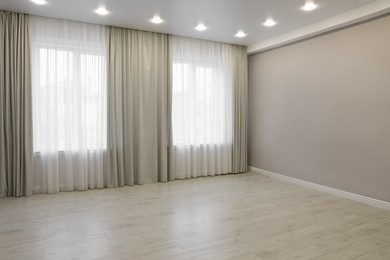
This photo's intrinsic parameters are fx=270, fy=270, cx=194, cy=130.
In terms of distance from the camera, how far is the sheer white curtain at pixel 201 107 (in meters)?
5.15

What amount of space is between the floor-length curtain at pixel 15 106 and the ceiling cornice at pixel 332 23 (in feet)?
13.5

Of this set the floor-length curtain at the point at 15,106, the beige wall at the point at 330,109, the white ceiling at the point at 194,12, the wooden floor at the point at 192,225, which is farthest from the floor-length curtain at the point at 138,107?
the beige wall at the point at 330,109

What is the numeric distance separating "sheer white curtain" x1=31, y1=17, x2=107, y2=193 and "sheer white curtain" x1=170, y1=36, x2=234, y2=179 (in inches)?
53.0

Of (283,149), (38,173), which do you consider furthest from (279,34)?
(38,173)

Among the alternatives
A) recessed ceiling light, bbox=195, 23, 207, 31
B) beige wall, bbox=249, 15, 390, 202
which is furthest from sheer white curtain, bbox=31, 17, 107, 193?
beige wall, bbox=249, 15, 390, 202

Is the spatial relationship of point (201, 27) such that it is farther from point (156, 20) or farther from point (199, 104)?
point (199, 104)

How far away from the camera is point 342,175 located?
4137 mm

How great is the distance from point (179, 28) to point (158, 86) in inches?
41.9

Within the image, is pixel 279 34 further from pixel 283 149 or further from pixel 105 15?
pixel 105 15

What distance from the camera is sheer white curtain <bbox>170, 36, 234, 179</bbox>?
5148 mm

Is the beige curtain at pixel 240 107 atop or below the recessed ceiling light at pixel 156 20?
below

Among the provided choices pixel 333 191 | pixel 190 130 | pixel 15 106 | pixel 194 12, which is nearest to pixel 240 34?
pixel 194 12

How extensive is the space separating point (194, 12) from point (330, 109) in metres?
2.59

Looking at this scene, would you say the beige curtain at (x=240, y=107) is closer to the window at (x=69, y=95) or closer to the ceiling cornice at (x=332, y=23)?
the ceiling cornice at (x=332, y=23)
